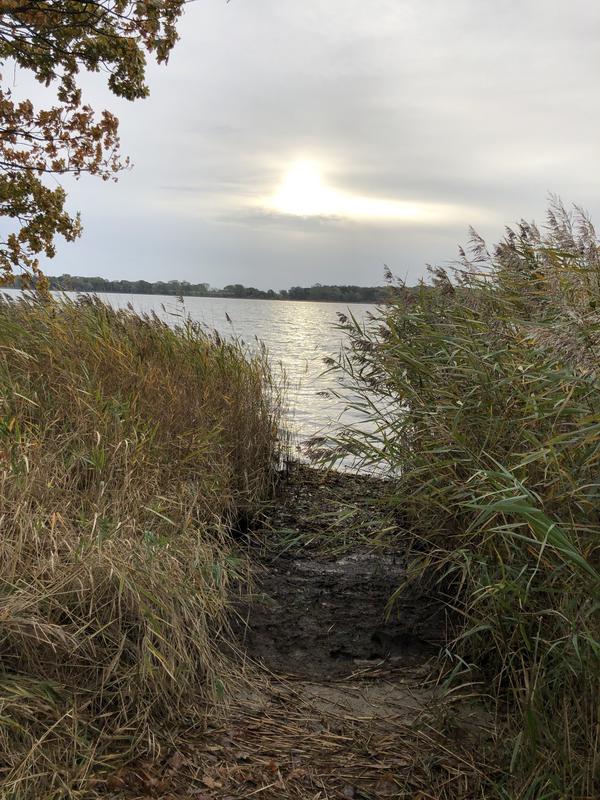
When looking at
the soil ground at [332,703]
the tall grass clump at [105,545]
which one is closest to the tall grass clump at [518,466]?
the soil ground at [332,703]

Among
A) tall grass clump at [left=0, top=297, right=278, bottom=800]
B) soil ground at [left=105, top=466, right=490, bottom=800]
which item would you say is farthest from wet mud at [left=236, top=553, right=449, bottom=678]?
tall grass clump at [left=0, top=297, right=278, bottom=800]

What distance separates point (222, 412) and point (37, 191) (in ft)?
12.9

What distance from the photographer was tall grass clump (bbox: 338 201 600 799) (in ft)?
7.52

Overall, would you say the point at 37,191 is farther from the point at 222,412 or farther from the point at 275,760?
the point at 275,760

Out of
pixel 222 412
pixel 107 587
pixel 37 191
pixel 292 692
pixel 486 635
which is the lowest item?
pixel 292 692

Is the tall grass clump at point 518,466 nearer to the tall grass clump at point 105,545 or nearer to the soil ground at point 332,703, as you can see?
the soil ground at point 332,703

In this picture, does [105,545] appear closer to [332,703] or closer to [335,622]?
[332,703]

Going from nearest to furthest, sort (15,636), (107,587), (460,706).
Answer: (15,636)
(107,587)
(460,706)

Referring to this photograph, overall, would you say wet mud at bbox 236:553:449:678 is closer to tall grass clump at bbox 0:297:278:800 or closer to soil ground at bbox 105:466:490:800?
soil ground at bbox 105:466:490:800

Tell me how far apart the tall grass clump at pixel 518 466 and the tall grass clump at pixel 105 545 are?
3.65 ft

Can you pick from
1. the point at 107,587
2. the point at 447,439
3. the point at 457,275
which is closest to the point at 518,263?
the point at 457,275

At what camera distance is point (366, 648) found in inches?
143

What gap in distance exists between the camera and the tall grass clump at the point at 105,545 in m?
2.53

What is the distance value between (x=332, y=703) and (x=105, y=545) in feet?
4.15
